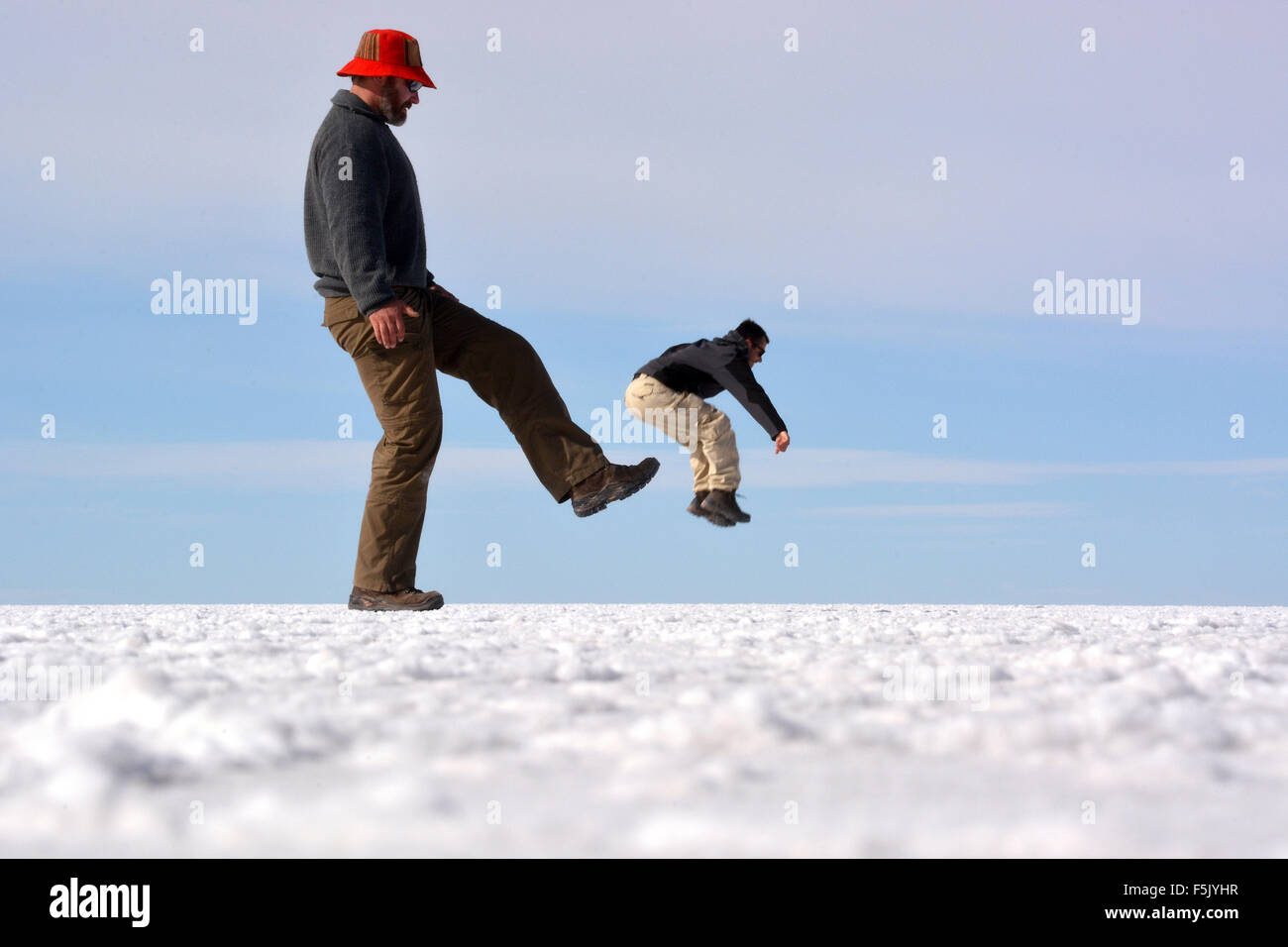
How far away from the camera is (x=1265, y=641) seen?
3361 millimetres

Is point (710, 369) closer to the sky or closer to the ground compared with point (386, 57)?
closer to the ground

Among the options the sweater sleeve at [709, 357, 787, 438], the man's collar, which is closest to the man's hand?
the man's collar

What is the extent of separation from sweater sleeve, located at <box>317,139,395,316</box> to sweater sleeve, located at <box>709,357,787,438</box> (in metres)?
2.51

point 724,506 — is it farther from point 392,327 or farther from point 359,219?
point 359,219

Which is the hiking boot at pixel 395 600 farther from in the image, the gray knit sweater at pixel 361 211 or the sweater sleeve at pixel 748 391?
the sweater sleeve at pixel 748 391

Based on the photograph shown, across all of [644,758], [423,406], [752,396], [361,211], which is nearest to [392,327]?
[423,406]

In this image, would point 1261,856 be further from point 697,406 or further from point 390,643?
point 697,406

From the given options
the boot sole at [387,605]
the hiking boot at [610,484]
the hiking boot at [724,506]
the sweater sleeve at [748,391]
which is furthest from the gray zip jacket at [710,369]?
the boot sole at [387,605]

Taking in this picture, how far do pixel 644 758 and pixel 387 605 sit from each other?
3.19 m

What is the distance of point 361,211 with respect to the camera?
4.22 m

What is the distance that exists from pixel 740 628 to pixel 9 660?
84.9 inches

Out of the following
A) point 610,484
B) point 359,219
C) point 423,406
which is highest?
point 359,219

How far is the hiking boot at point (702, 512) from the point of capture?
6223mm

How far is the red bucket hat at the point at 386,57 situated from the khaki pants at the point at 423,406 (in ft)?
2.89
